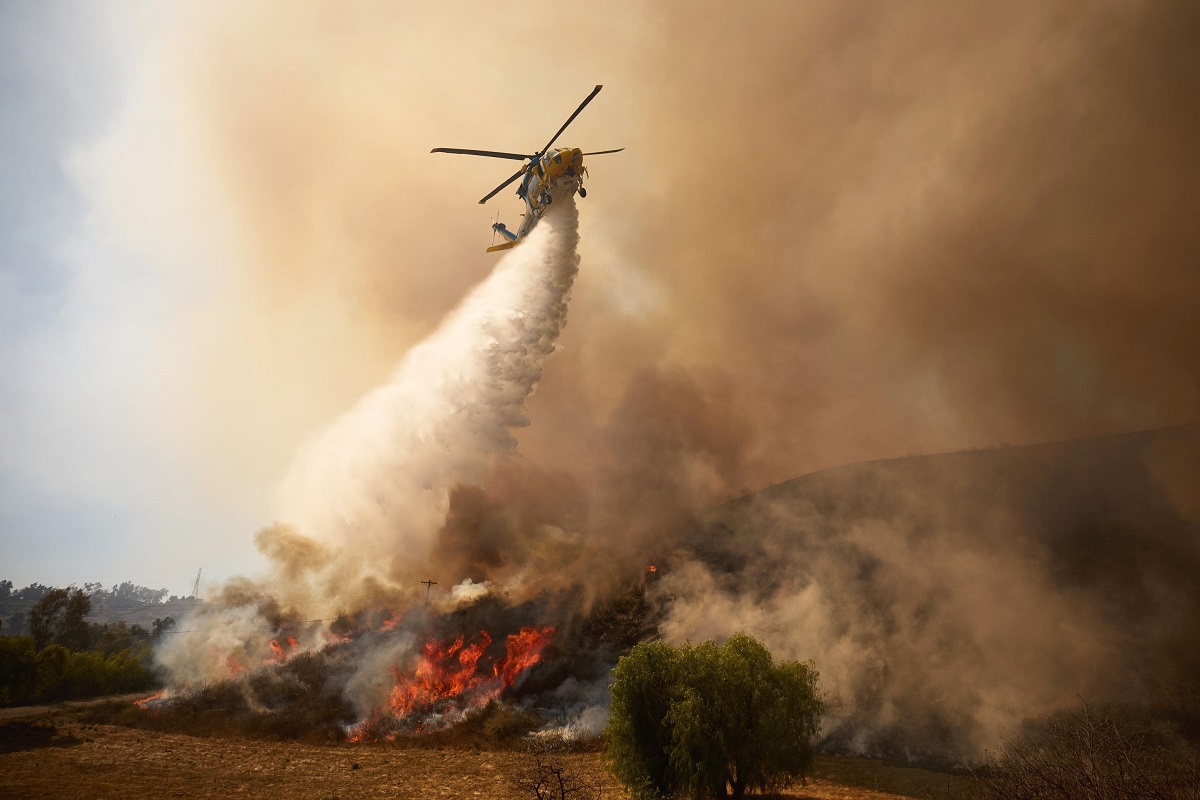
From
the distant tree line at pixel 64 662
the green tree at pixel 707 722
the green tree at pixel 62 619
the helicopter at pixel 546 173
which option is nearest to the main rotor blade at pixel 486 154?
the helicopter at pixel 546 173

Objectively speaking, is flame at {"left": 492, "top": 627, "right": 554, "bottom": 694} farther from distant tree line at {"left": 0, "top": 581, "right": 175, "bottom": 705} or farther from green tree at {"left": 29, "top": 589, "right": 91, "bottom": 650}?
green tree at {"left": 29, "top": 589, "right": 91, "bottom": 650}

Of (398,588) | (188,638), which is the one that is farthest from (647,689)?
(188,638)

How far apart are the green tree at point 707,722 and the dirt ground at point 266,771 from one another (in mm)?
4917

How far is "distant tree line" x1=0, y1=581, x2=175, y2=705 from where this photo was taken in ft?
190

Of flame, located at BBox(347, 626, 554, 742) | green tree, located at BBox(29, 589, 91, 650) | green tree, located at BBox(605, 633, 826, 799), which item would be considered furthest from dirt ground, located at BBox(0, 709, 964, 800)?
green tree, located at BBox(29, 589, 91, 650)

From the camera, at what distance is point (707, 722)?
30266 mm

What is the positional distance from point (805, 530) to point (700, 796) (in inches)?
2126

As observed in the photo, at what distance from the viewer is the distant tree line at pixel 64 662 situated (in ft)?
190

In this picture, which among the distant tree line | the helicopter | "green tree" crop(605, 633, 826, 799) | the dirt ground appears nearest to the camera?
"green tree" crop(605, 633, 826, 799)

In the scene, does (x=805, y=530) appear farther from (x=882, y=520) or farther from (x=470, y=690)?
(x=470, y=690)

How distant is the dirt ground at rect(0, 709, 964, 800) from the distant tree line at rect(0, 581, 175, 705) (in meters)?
16.9

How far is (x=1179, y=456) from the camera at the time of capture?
78.3 m

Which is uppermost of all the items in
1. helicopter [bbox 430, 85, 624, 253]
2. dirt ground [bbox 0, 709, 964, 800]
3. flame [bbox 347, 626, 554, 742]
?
helicopter [bbox 430, 85, 624, 253]

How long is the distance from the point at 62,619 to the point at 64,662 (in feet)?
190
